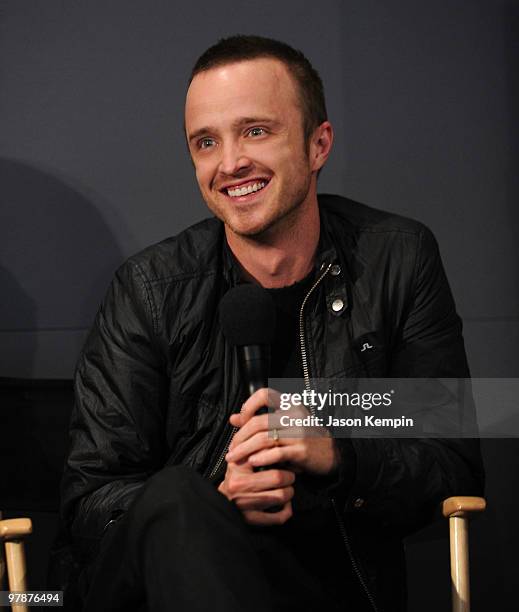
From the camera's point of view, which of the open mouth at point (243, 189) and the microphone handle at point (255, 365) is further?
the open mouth at point (243, 189)

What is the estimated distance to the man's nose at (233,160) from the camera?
2061mm

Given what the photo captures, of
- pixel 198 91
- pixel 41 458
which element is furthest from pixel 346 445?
pixel 41 458

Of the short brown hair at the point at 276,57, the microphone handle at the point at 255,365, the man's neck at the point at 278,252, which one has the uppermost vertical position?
the short brown hair at the point at 276,57

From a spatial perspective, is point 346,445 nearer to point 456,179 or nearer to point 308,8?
point 456,179

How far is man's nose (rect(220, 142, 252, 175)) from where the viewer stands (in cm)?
206

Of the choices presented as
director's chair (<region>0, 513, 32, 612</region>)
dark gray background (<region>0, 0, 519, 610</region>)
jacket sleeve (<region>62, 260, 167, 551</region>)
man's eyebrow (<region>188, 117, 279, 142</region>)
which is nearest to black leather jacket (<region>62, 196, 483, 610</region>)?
jacket sleeve (<region>62, 260, 167, 551</region>)

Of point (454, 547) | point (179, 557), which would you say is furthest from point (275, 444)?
point (454, 547)

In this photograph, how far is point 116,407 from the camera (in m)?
2.05

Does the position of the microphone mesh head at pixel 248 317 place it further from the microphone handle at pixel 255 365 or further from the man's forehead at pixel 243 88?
the man's forehead at pixel 243 88

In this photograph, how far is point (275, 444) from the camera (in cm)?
175

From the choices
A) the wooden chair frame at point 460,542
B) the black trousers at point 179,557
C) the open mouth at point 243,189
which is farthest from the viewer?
the open mouth at point 243,189

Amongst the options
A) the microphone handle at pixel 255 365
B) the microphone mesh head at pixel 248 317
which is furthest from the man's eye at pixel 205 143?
the microphone handle at pixel 255 365

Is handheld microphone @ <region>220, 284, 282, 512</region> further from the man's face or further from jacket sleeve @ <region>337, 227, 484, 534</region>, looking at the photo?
the man's face

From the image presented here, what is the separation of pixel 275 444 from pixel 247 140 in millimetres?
693
